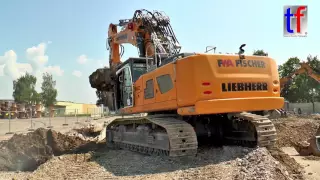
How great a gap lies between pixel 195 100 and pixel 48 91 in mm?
72404

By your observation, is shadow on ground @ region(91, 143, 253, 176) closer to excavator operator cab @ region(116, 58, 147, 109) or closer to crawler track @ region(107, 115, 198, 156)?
crawler track @ region(107, 115, 198, 156)

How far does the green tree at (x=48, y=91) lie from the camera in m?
75.1

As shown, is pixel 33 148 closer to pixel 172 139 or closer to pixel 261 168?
pixel 172 139

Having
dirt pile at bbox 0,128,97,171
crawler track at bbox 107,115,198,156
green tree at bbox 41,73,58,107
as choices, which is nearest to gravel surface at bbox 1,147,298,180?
crawler track at bbox 107,115,198,156

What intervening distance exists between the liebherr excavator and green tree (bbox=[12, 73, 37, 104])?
2718 inches

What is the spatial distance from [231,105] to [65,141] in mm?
7954

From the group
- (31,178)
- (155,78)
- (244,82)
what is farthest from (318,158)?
(31,178)

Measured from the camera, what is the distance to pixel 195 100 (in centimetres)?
768

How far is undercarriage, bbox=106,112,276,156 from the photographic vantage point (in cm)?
794

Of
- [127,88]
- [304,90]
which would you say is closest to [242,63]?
[127,88]

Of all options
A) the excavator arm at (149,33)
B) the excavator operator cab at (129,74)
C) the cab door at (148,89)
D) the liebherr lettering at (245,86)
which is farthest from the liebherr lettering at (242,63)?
the excavator arm at (149,33)

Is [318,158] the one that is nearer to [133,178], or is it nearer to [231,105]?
[231,105]

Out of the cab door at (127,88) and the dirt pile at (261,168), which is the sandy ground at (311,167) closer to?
the dirt pile at (261,168)

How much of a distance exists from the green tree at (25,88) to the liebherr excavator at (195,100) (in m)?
69.0
